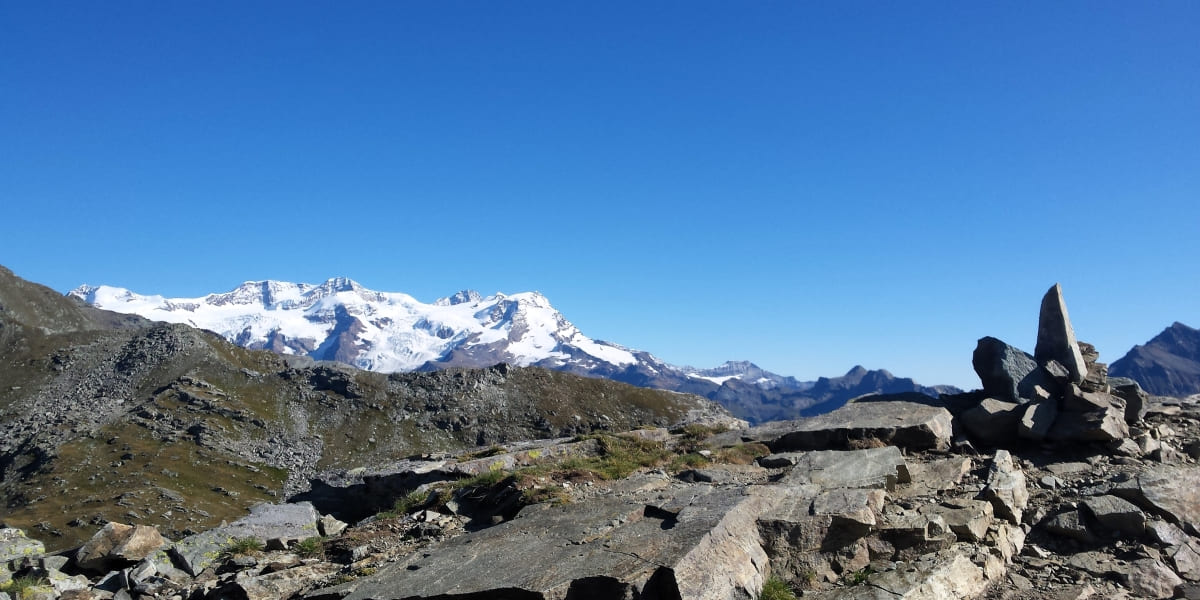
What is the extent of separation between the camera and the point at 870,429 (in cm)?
1984

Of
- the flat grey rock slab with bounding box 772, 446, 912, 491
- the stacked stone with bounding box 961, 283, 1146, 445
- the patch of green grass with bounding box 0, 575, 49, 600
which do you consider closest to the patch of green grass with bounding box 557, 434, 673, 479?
the flat grey rock slab with bounding box 772, 446, 912, 491

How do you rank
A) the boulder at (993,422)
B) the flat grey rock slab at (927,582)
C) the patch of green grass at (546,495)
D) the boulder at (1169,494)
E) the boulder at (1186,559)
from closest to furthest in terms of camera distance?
1. the flat grey rock slab at (927,582)
2. the boulder at (1186,559)
3. the boulder at (1169,494)
4. the patch of green grass at (546,495)
5. the boulder at (993,422)

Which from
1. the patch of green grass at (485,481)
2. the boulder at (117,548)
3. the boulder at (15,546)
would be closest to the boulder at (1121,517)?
the patch of green grass at (485,481)

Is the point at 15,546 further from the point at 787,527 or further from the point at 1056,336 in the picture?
the point at 1056,336

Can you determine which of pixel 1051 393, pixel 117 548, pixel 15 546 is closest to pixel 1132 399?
pixel 1051 393

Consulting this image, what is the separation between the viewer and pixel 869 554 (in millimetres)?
12359

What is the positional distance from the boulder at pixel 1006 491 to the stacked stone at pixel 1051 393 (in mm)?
4185

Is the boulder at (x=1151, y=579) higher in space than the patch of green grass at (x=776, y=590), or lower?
lower

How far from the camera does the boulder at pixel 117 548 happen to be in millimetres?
16734

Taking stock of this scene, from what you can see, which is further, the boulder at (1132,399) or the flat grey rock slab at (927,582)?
the boulder at (1132,399)

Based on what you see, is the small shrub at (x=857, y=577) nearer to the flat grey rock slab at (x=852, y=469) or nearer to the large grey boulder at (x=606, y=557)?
the large grey boulder at (x=606, y=557)

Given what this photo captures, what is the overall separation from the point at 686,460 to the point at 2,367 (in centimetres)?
16051

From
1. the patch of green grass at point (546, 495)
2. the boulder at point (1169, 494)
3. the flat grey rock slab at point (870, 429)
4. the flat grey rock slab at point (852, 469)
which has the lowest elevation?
the boulder at point (1169, 494)

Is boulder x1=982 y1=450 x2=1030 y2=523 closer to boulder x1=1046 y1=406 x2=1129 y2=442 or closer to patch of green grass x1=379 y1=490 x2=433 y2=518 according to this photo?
boulder x1=1046 y1=406 x2=1129 y2=442
